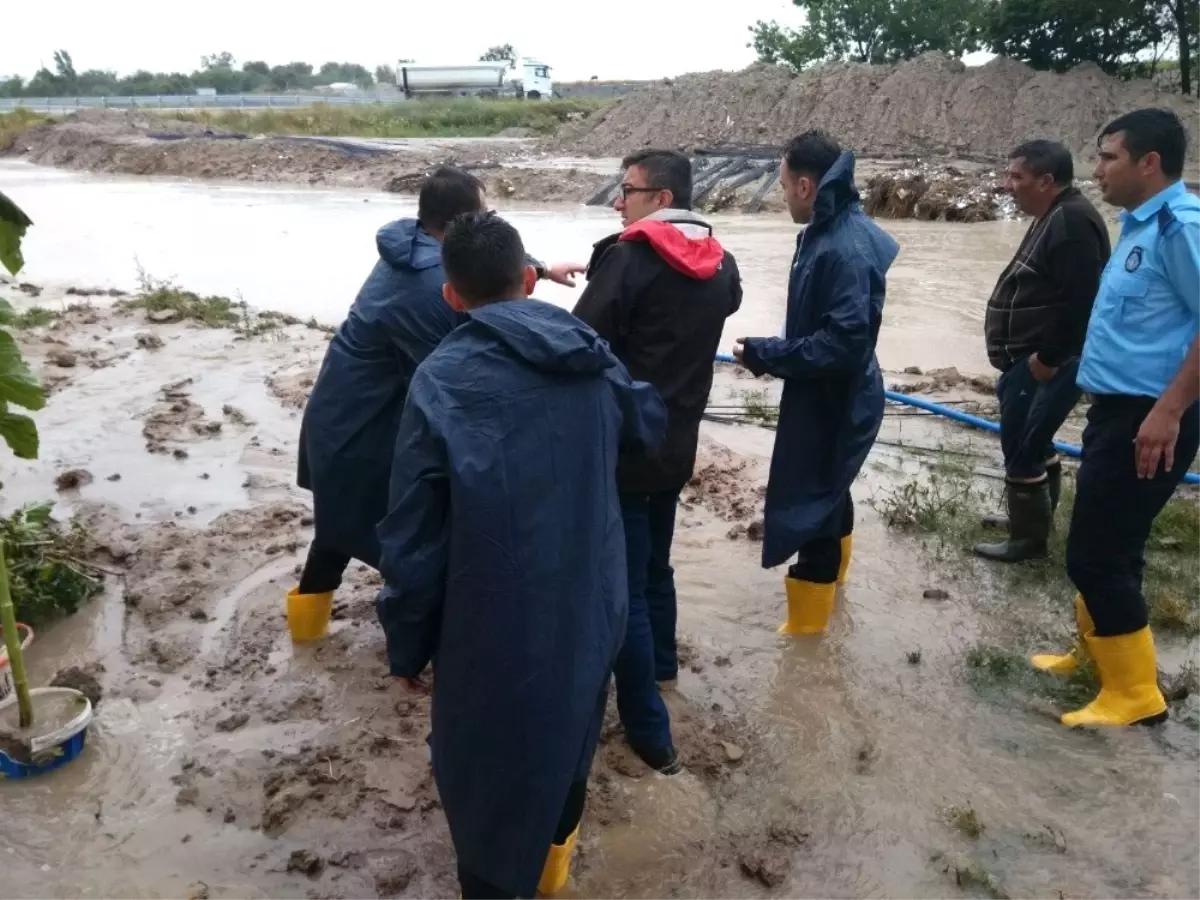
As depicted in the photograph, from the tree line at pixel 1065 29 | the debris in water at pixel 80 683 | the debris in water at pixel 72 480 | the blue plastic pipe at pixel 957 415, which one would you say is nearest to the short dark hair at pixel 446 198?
the debris in water at pixel 80 683

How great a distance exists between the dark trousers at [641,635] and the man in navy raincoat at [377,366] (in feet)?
2.84

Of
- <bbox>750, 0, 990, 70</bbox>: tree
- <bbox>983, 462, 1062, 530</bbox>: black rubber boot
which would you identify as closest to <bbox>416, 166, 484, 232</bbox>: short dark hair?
<bbox>983, 462, 1062, 530</bbox>: black rubber boot

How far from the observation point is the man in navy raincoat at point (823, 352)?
340 cm

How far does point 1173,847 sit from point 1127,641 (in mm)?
687

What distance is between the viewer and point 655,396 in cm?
245

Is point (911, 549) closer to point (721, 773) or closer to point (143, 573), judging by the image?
point (721, 773)

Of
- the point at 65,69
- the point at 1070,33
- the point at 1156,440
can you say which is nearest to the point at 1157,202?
the point at 1156,440

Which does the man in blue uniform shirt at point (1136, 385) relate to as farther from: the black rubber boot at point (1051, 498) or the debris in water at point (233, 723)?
the debris in water at point (233, 723)

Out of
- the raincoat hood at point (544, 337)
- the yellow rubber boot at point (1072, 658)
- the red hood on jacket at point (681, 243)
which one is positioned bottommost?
the yellow rubber boot at point (1072, 658)

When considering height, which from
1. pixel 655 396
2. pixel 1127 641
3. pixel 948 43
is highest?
pixel 948 43

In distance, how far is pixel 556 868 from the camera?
2.61 metres

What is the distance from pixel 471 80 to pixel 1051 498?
58062mm

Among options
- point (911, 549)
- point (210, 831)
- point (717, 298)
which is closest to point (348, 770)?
point (210, 831)

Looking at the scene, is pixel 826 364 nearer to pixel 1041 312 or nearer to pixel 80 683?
pixel 1041 312
